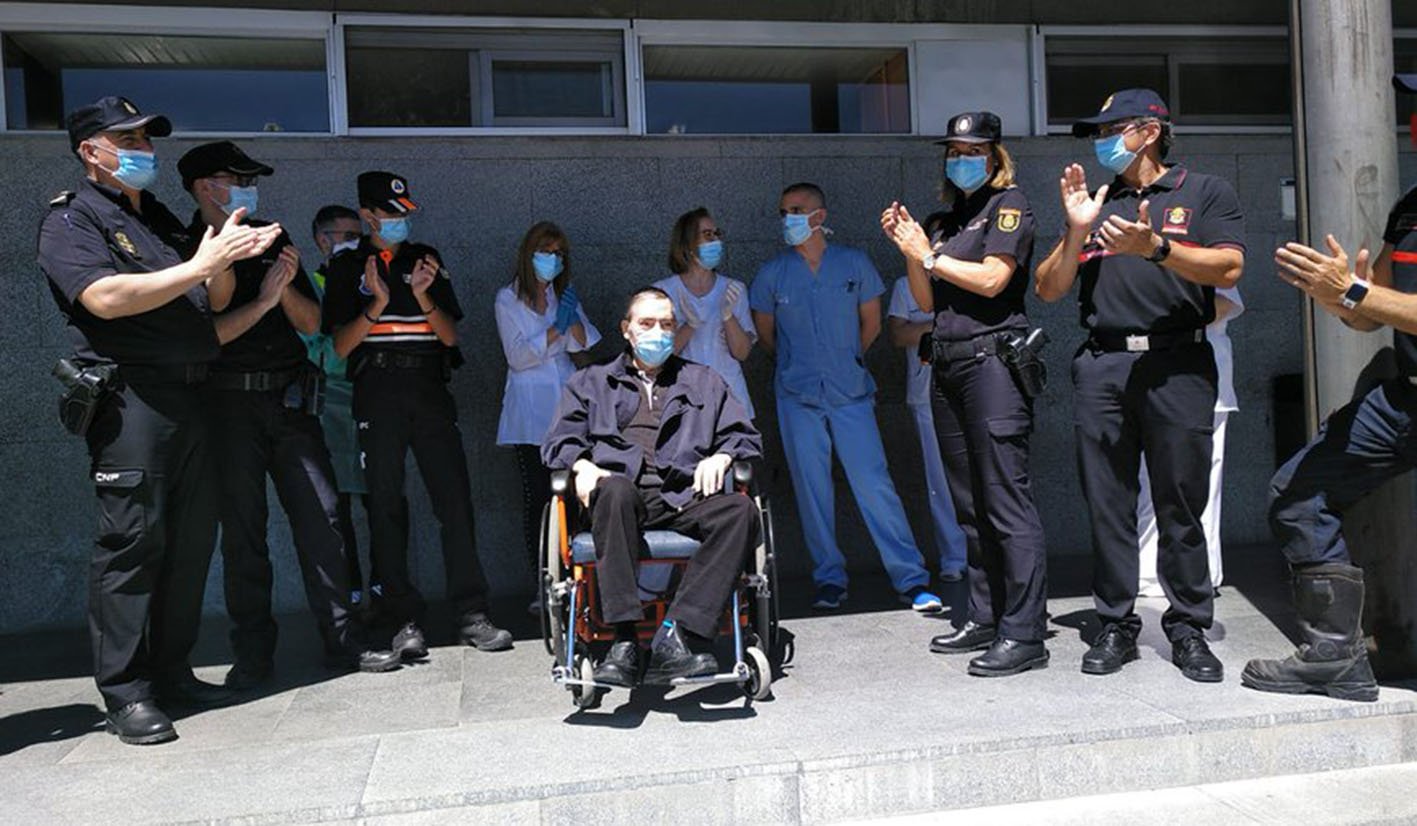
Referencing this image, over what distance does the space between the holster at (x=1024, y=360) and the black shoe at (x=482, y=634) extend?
91.5 inches

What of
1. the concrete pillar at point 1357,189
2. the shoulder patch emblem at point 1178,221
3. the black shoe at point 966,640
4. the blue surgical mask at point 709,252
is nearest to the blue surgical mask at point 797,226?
the blue surgical mask at point 709,252

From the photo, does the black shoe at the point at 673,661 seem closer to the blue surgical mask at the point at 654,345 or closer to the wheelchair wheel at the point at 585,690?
the wheelchair wheel at the point at 585,690

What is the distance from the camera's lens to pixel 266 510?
475 centimetres

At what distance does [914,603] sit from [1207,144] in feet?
10.9

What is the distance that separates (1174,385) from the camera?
4281mm

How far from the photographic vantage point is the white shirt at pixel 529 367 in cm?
558

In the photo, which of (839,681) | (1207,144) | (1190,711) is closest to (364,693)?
(839,681)

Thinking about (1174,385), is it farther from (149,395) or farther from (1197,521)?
(149,395)

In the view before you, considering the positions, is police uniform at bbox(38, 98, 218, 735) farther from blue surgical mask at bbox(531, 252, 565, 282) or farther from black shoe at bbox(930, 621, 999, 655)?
black shoe at bbox(930, 621, 999, 655)

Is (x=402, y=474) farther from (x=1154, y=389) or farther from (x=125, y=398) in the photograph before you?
(x=1154, y=389)

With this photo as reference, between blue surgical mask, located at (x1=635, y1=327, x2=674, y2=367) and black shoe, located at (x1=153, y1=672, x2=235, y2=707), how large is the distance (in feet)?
6.55

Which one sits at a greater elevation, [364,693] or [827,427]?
[827,427]

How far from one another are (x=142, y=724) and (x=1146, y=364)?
143 inches

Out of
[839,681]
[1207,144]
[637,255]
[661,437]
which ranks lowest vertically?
[839,681]
